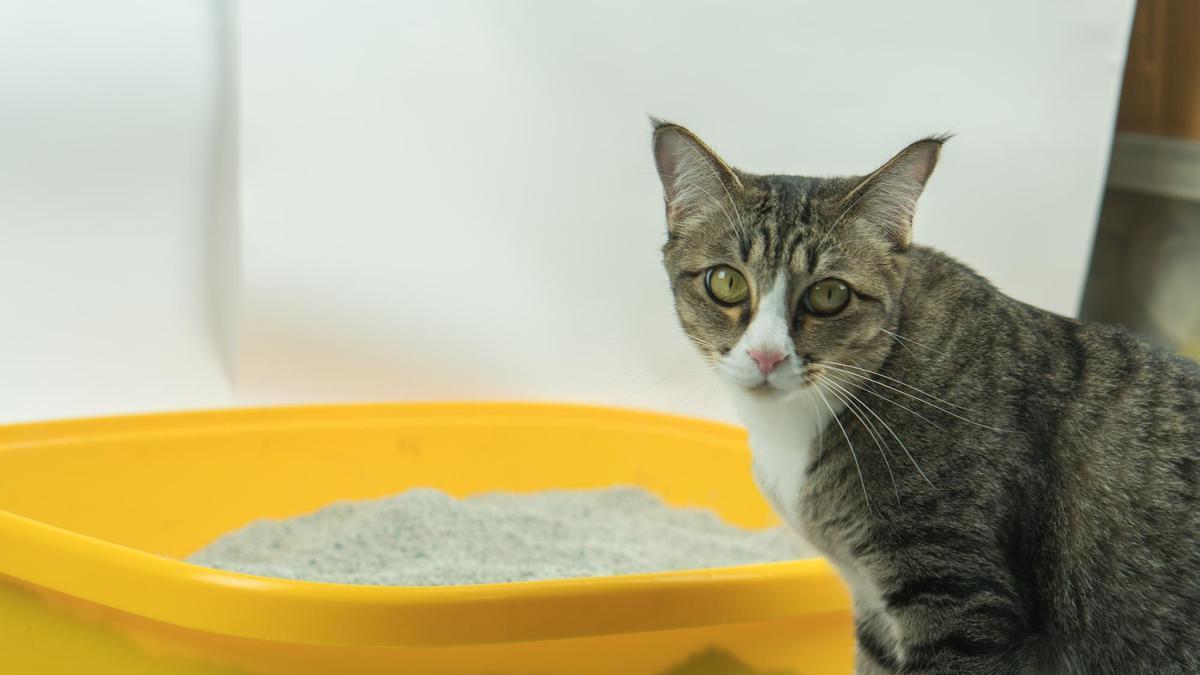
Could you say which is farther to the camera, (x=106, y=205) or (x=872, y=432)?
(x=106, y=205)

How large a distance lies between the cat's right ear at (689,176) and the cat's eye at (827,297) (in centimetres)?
14

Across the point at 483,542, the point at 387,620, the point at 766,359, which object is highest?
the point at 766,359

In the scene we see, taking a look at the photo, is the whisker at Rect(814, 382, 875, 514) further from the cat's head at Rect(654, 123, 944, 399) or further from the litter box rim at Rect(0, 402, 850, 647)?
the litter box rim at Rect(0, 402, 850, 647)

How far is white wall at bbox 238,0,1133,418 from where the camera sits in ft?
6.60

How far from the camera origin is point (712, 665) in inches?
49.8

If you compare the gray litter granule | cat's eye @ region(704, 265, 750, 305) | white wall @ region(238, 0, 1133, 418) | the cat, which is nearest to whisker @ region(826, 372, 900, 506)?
the cat

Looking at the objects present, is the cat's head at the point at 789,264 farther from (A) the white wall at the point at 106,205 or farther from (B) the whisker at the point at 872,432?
Answer: (A) the white wall at the point at 106,205

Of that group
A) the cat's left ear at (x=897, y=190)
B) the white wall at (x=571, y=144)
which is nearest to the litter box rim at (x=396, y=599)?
the cat's left ear at (x=897, y=190)

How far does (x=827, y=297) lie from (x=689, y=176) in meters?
0.21

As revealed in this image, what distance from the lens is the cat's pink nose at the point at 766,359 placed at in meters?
1.13

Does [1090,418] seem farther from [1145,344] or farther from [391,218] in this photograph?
[391,218]

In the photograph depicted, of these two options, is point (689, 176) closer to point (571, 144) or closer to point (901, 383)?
point (901, 383)

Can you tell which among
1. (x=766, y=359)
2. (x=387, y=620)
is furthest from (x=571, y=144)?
(x=387, y=620)

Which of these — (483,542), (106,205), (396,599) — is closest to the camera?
(396,599)
